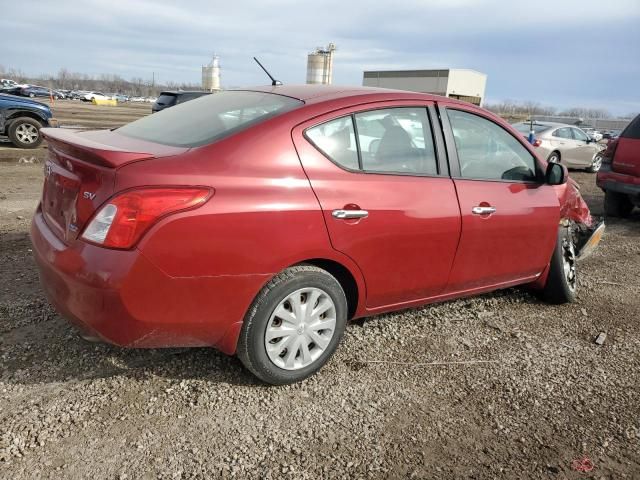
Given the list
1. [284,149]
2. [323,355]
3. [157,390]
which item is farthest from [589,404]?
[157,390]

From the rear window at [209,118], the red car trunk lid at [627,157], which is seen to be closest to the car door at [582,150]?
the red car trunk lid at [627,157]

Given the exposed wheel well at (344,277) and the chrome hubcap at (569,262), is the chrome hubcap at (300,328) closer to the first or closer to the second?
the exposed wheel well at (344,277)

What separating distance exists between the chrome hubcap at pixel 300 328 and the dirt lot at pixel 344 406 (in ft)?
0.63

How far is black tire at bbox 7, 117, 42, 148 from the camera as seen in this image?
11.2 m

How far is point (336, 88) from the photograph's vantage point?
129 inches

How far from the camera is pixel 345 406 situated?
2.70m

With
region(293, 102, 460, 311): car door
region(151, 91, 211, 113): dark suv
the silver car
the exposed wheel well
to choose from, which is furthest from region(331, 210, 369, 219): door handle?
region(151, 91, 211, 113): dark suv

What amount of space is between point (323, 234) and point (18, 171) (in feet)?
27.2

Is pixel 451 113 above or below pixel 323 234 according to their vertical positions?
above

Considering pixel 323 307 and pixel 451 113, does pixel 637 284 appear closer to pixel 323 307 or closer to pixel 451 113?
pixel 451 113

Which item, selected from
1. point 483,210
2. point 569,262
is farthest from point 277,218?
point 569,262

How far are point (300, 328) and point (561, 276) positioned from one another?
248 centimetres

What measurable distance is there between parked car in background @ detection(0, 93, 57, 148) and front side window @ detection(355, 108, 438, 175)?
10717 mm

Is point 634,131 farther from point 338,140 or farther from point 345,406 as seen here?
point 345,406
